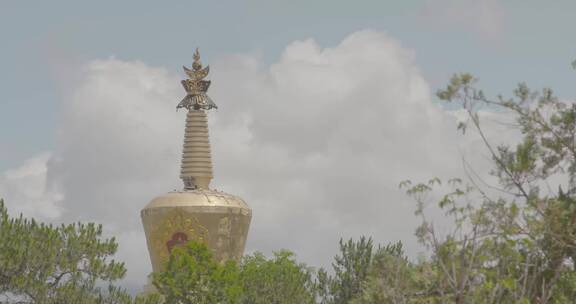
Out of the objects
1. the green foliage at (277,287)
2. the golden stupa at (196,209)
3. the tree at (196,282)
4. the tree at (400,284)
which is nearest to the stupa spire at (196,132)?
the golden stupa at (196,209)

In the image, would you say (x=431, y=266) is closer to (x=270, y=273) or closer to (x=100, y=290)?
(x=100, y=290)

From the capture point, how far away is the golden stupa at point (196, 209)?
220 feet

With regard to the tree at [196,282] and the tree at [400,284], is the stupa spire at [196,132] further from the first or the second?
the tree at [400,284]

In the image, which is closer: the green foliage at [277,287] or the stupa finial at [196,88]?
the green foliage at [277,287]

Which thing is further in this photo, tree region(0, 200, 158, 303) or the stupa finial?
the stupa finial

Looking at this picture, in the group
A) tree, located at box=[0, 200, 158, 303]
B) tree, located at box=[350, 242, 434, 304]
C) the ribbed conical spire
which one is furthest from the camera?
the ribbed conical spire

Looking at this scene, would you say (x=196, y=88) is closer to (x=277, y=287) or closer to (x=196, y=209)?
(x=196, y=209)

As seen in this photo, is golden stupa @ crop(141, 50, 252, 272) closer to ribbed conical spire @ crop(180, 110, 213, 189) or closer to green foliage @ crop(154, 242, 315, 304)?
ribbed conical spire @ crop(180, 110, 213, 189)

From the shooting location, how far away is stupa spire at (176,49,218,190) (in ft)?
227

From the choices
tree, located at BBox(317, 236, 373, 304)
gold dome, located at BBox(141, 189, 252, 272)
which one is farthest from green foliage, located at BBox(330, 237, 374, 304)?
gold dome, located at BBox(141, 189, 252, 272)

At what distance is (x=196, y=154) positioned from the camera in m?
69.9

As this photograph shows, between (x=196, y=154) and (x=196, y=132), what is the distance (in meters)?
1.28

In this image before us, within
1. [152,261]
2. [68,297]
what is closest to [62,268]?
[68,297]

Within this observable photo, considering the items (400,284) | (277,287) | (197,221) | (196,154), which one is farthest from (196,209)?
(400,284)
